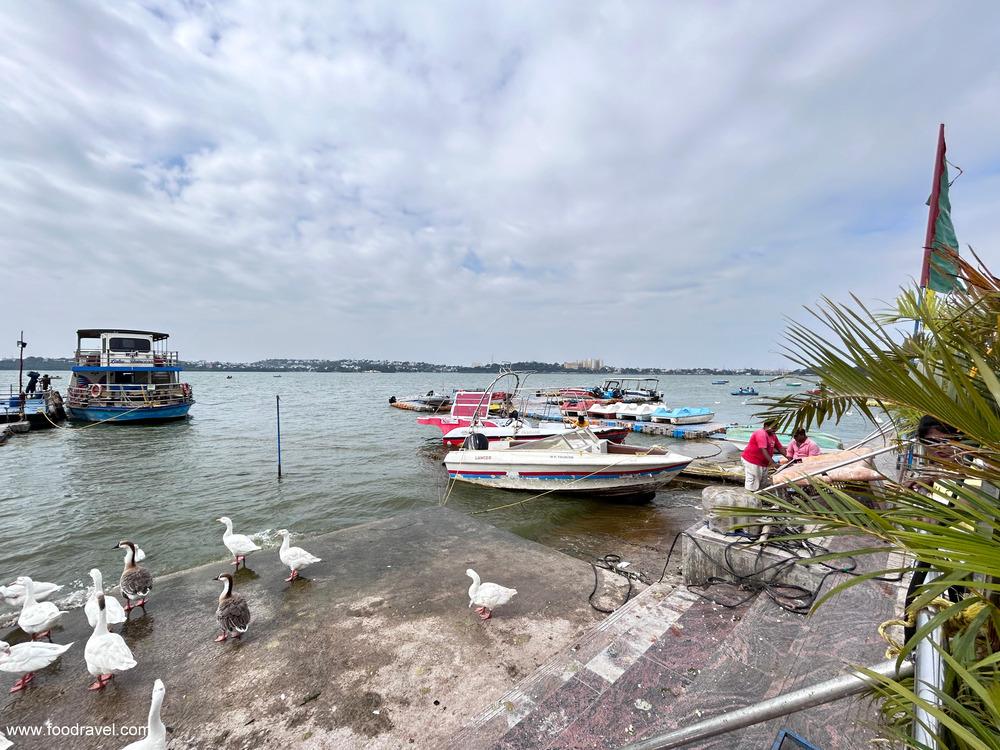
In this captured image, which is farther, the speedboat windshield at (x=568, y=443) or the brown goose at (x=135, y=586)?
the speedboat windshield at (x=568, y=443)

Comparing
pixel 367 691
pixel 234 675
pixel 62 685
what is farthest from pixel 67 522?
pixel 367 691

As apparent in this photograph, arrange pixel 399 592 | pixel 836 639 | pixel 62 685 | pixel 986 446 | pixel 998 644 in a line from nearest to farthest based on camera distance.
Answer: pixel 986 446
pixel 998 644
pixel 836 639
pixel 62 685
pixel 399 592

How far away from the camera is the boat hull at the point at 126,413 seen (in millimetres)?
25125

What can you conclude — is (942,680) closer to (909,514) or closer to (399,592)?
(909,514)

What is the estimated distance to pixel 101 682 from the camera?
12.9 feet

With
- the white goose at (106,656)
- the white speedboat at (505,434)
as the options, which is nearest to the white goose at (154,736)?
the white goose at (106,656)

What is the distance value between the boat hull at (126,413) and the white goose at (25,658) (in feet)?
86.4

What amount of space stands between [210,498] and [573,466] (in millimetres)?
10817

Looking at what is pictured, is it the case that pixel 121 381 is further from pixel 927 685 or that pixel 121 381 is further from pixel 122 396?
pixel 927 685

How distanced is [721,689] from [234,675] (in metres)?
4.22

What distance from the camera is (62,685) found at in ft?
12.9

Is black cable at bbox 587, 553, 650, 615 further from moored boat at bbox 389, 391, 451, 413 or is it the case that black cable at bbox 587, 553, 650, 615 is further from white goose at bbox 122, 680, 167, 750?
moored boat at bbox 389, 391, 451, 413

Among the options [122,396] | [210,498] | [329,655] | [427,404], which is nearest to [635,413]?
[427,404]

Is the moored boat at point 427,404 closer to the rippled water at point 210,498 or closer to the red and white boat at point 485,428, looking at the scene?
the rippled water at point 210,498
